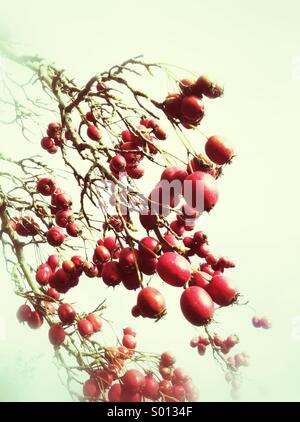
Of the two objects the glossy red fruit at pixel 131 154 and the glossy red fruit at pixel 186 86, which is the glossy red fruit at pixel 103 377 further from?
the glossy red fruit at pixel 186 86

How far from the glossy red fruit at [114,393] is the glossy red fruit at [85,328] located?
0.31 metres

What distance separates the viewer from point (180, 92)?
1141 mm

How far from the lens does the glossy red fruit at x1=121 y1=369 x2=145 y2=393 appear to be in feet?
6.25

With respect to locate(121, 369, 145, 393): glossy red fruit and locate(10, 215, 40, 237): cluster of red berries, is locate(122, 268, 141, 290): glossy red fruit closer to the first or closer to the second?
locate(121, 369, 145, 393): glossy red fruit

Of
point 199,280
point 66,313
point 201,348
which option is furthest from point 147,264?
point 201,348

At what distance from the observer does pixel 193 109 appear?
108 centimetres

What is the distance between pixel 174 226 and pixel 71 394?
1261 millimetres

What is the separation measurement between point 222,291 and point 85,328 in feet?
4.07

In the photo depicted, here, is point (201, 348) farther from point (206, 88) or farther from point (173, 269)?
point (206, 88)

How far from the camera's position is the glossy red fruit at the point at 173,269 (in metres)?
0.97

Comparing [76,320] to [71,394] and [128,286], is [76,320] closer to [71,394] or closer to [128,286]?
[71,394]

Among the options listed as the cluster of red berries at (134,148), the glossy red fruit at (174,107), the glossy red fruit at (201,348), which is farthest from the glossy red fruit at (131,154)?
the glossy red fruit at (201,348)

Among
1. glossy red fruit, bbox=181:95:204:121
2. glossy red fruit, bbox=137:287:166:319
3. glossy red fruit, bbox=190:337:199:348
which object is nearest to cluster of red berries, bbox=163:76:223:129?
glossy red fruit, bbox=181:95:204:121

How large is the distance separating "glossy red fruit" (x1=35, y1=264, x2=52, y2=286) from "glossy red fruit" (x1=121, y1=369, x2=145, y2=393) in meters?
0.69
